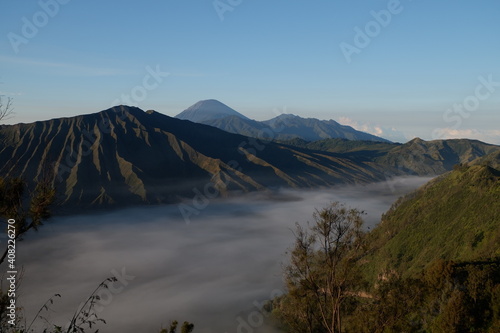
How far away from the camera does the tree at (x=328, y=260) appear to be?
87.5 ft

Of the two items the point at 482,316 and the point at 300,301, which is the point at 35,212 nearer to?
the point at 300,301

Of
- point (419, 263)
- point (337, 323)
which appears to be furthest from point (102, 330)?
point (337, 323)

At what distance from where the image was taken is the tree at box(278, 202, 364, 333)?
26.7 metres

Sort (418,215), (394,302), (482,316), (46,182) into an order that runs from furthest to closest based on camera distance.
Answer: (418,215) < (482,316) < (394,302) < (46,182)

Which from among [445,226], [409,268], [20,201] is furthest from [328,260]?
[445,226]

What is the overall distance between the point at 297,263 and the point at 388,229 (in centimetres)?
16430

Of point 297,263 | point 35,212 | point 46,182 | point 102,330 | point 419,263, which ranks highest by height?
point 46,182

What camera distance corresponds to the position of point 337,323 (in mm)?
28266

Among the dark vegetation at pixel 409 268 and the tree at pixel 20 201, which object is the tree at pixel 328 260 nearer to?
the dark vegetation at pixel 409 268
